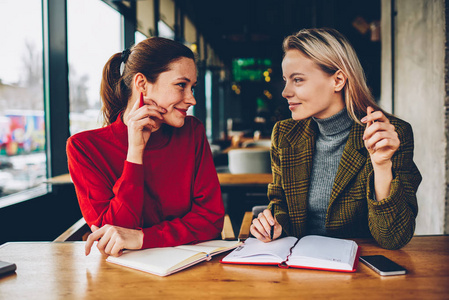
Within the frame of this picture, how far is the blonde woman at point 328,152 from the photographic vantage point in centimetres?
135

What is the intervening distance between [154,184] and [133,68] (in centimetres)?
47

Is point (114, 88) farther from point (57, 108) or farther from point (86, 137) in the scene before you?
point (57, 108)

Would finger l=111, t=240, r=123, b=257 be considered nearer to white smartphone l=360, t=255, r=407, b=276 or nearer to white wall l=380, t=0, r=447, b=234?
white smartphone l=360, t=255, r=407, b=276

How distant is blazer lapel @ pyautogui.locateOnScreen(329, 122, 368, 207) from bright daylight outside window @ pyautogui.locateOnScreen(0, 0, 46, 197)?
1915 millimetres

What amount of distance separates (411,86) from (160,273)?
8.28 feet

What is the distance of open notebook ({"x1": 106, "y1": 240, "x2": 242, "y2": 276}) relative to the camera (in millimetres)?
994

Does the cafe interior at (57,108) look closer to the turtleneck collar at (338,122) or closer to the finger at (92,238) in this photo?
the turtleneck collar at (338,122)

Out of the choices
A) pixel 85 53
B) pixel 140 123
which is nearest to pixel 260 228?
pixel 140 123

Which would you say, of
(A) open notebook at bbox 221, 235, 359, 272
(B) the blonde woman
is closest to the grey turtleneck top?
(B) the blonde woman

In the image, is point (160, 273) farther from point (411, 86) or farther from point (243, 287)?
point (411, 86)

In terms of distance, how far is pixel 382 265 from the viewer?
39.1 inches

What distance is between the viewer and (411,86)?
275 centimetres

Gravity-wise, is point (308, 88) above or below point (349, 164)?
above

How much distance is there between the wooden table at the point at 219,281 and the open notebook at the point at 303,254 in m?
0.02
